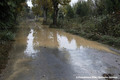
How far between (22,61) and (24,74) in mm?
1600

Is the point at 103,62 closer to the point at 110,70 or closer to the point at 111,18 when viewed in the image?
the point at 110,70

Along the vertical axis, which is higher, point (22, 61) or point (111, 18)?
point (111, 18)

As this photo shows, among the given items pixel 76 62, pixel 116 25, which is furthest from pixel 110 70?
pixel 116 25

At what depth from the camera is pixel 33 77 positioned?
496 centimetres

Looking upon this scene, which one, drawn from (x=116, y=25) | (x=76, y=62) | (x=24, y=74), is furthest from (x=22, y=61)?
(x=116, y=25)

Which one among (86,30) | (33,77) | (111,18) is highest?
(111,18)

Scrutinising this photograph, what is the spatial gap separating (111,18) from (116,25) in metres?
1.16

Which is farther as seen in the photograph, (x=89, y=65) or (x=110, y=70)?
(x=89, y=65)

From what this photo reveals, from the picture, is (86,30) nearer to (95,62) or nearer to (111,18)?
(111,18)

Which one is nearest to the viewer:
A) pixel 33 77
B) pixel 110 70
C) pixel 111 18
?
pixel 33 77

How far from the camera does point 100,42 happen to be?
1098 centimetres

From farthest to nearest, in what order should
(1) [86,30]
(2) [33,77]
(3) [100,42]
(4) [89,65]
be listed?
(1) [86,30]
(3) [100,42]
(4) [89,65]
(2) [33,77]

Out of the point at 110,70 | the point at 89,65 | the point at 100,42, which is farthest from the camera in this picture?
the point at 100,42

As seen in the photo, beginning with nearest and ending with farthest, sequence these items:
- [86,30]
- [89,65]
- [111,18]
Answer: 1. [89,65]
2. [111,18]
3. [86,30]
